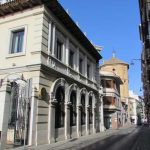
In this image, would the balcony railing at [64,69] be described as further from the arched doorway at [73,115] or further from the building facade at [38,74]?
the arched doorway at [73,115]

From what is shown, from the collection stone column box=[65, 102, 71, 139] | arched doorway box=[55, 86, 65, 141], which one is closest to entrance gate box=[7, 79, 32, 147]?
arched doorway box=[55, 86, 65, 141]

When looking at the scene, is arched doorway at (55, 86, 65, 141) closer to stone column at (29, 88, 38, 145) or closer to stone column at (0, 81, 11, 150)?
stone column at (29, 88, 38, 145)

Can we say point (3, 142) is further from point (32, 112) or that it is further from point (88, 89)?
point (88, 89)

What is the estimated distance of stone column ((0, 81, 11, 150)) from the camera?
12312 mm

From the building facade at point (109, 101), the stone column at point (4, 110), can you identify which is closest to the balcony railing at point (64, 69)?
the stone column at point (4, 110)

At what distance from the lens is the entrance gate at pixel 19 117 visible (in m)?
14.4

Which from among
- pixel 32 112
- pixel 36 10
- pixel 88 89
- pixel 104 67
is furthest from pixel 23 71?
pixel 104 67

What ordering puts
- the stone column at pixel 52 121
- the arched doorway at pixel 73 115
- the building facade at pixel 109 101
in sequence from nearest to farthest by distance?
the stone column at pixel 52 121, the arched doorway at pixel 73 115, the building facade at pixel 109 101

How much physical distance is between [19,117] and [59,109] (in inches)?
192

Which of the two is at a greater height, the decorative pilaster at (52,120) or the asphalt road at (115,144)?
the decorative pilaster at (52,120)

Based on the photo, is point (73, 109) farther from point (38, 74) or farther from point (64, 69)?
point (38, 74)

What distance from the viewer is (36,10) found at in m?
17.8

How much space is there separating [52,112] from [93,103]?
38.3 ft

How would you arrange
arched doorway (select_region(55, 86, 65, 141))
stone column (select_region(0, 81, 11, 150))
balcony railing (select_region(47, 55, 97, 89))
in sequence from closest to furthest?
stone column (select_region(0, 81, 11, 150))
balcony railing (select_region(47, 55, 97, 89))
arched doorway (select_region(55, 86, 65, 141))
